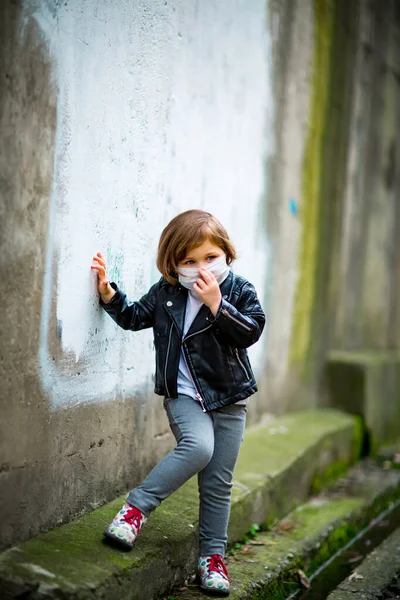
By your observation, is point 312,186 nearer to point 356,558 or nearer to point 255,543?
point 356,558

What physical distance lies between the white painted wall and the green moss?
3.62ft

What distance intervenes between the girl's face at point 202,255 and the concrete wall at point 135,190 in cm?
41

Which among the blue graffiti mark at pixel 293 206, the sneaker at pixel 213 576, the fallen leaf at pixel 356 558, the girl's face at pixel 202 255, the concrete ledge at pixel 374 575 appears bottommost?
Answer: the fallen leaf at pixel 356 558

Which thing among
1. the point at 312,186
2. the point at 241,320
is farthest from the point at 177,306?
the point at 312,186

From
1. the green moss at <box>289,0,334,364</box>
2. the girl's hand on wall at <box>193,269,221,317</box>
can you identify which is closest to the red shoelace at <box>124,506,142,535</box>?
the girl's hand on wall at <box>193,269,221,317</box>

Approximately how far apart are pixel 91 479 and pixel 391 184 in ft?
15.7

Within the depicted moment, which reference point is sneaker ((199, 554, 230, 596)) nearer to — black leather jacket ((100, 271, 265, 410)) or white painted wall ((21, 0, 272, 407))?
black leather jacket ((100, 271, 265, 410))

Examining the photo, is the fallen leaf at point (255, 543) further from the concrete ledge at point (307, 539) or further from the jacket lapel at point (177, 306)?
the jacket lapel at point (177, 306)

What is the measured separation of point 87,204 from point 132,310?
46 cm

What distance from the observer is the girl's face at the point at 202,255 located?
297 cm

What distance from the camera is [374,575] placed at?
3652 millimetres

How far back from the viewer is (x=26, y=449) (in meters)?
2.79

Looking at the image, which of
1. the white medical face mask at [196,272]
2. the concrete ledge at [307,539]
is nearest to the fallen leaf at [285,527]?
the concrete ledge at [307,539]

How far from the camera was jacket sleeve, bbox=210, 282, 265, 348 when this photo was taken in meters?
2.87
